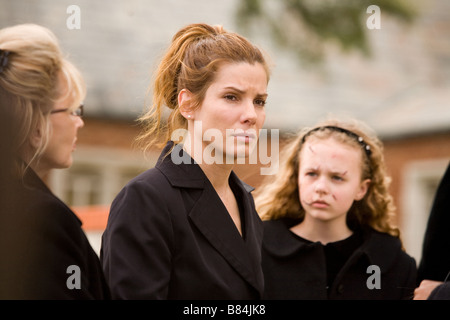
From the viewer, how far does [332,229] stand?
324 cm

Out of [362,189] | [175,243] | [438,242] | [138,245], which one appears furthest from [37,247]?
[362,189]

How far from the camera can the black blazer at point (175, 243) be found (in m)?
2.03

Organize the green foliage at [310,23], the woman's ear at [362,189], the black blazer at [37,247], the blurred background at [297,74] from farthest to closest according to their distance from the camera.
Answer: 1. the green foliage at [310,23]
2. the blurred background at [297,74]
3. the woman's ear at [362,189]
4. the black blazer at [37,247]

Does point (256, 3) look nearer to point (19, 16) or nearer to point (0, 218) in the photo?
point (19, 16)

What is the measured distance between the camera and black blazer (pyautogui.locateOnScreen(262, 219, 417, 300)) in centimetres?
310

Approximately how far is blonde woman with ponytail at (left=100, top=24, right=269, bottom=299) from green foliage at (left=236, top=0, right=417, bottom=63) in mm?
11353

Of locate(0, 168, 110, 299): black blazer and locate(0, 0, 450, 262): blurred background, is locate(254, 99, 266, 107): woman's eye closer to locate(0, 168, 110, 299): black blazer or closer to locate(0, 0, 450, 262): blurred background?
locate(0, 168, 110, 299): black blazer

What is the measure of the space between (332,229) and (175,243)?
4.24 ft

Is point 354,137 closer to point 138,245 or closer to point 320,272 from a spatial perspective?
point 320,272

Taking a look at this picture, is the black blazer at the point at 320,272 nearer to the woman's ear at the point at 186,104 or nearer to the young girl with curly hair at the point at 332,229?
the young girl with curly hair at the point at 332,229

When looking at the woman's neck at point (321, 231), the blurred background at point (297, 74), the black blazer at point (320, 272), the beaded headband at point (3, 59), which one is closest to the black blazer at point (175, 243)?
the beaded headband at point (3, 59)

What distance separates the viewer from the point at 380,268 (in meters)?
3.17

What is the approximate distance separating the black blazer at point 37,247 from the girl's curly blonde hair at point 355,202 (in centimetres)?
157

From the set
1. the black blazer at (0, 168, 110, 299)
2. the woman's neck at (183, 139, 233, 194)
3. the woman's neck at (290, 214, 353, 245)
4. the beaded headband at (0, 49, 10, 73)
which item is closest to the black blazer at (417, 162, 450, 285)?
the woman's neck at (290, 214, 353, 245)
